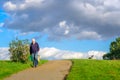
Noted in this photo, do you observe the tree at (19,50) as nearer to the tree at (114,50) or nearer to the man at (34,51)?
the man at (34,51)

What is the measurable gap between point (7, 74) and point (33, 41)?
6.82 metres

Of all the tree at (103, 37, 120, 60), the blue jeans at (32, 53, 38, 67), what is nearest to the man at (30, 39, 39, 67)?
the blue jeans at (32, 53, 38, 67)

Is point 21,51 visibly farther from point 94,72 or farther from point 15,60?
point 94,72

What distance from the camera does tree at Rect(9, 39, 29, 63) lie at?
43.4m

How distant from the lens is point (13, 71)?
32125 millimetres

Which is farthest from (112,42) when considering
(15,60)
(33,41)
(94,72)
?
(94,72)

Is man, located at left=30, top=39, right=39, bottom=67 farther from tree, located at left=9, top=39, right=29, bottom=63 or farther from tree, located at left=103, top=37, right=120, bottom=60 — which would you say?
tree, located at left=103, top=37, right=120, bottom=60

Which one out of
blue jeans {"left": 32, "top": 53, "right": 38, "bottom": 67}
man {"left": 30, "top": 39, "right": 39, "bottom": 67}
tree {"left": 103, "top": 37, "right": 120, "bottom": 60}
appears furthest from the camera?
tree {"left": 103, "top": 37, "right": 120, "bottom": 60}

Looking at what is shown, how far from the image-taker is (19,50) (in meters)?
43.8

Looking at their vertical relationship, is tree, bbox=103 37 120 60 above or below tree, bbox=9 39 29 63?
above

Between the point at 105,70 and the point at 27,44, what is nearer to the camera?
the point at 105,70

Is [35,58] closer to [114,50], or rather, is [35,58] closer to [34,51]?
[34,51]

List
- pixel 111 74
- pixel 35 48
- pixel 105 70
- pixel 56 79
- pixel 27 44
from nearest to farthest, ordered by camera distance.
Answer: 1. pixel 56 79
2. pixel 111 74
3. pixel 105 70
4. pixel 35 48
5. pixel 27 44

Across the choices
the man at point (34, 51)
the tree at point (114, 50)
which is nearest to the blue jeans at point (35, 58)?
the man at point (34, 51)
